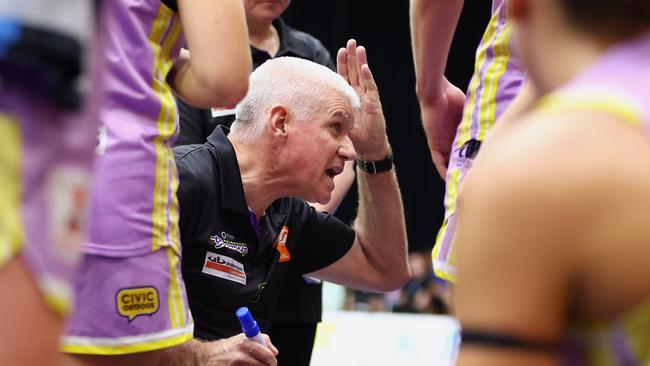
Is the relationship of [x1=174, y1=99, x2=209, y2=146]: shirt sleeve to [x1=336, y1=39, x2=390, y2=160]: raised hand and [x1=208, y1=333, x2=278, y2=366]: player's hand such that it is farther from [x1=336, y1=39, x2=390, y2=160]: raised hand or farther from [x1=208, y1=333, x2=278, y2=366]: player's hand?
[x1=208, y1=333, x2=278, y2=366]: player's hand

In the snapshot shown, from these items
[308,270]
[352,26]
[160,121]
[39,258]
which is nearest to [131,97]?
[160,121]

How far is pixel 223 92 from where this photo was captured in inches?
60.5

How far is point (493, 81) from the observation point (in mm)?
1820

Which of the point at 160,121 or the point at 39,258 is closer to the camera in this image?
the point at 39,258

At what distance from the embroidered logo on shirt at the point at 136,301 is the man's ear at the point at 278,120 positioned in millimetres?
854

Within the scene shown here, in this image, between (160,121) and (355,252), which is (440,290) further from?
(160,121)

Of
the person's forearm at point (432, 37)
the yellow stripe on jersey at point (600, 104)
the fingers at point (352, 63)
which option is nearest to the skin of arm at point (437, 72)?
the person's forearm at point (432, 37)

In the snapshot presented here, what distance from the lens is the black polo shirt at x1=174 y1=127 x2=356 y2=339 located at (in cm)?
221

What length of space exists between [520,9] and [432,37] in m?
1.17

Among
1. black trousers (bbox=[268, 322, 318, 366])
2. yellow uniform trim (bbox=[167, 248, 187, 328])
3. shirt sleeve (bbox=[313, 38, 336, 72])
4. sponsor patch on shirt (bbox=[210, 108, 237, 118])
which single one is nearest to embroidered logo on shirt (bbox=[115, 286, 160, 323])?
yellow uniform trim (bbox=[167, 248, 187, 328])

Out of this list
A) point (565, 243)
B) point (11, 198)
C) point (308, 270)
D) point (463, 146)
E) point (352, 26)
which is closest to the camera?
point (565, 243)

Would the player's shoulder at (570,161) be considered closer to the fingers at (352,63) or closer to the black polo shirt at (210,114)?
the fingers at (352,63)

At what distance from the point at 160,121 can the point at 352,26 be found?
5.26 m

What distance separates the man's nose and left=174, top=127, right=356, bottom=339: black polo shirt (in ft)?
0.77
